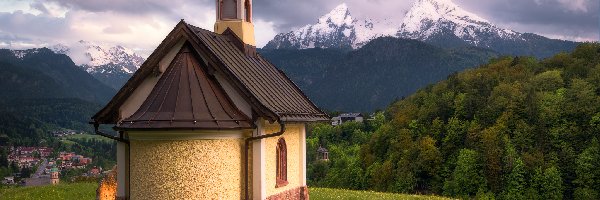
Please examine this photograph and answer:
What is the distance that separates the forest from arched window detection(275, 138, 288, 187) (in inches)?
2331

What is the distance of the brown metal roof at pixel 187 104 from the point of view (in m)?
Answer: 13.3

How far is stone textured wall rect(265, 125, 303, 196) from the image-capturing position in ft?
51.3

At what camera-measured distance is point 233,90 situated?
14.9 meters

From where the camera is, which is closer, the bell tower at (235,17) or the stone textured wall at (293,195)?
the stone textured wall at (293,195)

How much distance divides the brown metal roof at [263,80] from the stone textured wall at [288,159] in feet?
1.93

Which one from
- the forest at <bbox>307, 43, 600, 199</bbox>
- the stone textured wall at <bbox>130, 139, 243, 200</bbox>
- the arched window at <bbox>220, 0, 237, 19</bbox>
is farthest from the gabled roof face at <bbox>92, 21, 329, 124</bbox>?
the forest at <bbox>307, 43, 600, 199</bbox>

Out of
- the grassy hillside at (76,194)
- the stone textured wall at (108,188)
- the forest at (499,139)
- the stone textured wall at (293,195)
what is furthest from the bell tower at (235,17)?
Result: the forest at (499,139)

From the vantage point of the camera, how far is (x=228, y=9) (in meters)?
18.2

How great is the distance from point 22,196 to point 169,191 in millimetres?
17210

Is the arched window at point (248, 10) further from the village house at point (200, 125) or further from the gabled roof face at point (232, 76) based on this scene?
the village house at point (200, 125)

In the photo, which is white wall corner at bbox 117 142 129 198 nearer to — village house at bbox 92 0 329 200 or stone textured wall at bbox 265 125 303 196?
village house at bbox 92 0 329 200

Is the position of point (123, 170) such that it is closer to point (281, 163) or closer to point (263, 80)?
point (281, 163)

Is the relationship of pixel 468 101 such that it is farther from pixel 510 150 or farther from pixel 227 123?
pixel 227 123

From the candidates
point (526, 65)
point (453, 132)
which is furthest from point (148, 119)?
point (526, 65)
